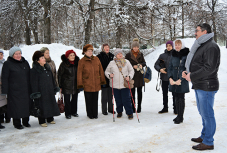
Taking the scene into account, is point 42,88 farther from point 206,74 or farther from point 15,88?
point 206,74

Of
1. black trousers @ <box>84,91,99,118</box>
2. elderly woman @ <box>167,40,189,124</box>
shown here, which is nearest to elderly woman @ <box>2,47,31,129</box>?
black trousers @ <box>84,91,99,118</box>

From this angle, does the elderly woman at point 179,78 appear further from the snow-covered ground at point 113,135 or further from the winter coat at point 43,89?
the winter coat at point 43,89

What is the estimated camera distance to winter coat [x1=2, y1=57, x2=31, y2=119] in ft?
14.4

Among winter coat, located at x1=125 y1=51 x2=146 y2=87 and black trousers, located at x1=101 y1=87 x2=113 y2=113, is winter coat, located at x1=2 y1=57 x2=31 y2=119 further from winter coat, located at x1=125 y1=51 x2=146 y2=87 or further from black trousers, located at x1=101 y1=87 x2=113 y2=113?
winter coat, located at x1=125 y1=51 x2=146 y2=87

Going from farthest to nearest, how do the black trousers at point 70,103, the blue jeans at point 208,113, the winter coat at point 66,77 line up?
the black trousers at point 70,103 → the winter coat at point 66,77 → the blue jeans at point 208,113

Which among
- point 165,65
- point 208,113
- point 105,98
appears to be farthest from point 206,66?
point 105,98

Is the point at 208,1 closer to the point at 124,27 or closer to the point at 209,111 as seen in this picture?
the point at 124,27

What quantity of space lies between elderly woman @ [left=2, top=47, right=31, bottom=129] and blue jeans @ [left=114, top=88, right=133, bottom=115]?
6.73ft

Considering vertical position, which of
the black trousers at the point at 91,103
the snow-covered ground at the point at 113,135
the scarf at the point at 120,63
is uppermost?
the scarf at the point at 120,63

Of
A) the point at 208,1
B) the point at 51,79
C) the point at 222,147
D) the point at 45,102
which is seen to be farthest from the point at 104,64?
the point at 208,1

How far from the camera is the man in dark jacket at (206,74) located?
2988 mm

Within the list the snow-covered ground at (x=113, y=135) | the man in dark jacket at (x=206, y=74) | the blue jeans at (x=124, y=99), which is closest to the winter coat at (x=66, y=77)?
the snow-covered ground at (x=113, y=135)

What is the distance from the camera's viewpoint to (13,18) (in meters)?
14.2

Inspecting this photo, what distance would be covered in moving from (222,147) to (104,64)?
134 inches
